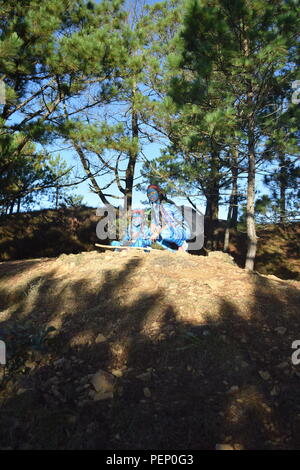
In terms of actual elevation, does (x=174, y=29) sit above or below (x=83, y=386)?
above

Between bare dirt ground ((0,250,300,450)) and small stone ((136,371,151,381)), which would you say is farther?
small stone ((136,371,151,381))

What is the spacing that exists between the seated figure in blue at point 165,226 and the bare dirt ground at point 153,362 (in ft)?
7.09

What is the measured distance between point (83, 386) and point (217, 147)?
713cm

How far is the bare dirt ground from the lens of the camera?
2.30 meters

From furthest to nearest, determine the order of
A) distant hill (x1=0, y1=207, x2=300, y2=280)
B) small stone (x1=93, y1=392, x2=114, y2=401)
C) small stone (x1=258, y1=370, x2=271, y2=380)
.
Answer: distant hill (x1=0, y1=207, x2=300, y2=280), small stone (x1=258, y1=370, x2=271, y2=380), small stone (x1=93, y1=392, x2=114, y2=401)

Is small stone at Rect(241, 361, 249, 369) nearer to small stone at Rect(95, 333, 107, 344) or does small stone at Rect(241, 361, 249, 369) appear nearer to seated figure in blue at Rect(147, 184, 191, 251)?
small stone at Rect(95, 333, 107, 344)

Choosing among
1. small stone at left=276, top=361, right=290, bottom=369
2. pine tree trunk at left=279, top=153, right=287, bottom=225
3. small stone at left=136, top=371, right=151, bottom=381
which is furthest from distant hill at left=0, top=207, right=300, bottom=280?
small stone at left=136, top=371, right=151, bottom=381

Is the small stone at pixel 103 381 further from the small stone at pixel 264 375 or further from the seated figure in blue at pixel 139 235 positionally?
the seated figure in blue at pixel 139 235

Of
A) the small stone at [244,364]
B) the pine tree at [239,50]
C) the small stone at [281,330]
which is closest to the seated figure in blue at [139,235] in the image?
the pine tree at [239,50]

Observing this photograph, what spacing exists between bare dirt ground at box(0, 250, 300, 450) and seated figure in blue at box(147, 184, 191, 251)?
7.09ft

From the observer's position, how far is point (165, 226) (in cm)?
757

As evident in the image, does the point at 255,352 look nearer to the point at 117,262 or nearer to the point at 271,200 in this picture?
the point at 117,262

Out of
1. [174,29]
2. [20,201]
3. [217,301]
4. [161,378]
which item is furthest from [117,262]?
[174,29]

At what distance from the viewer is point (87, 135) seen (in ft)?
27.3
